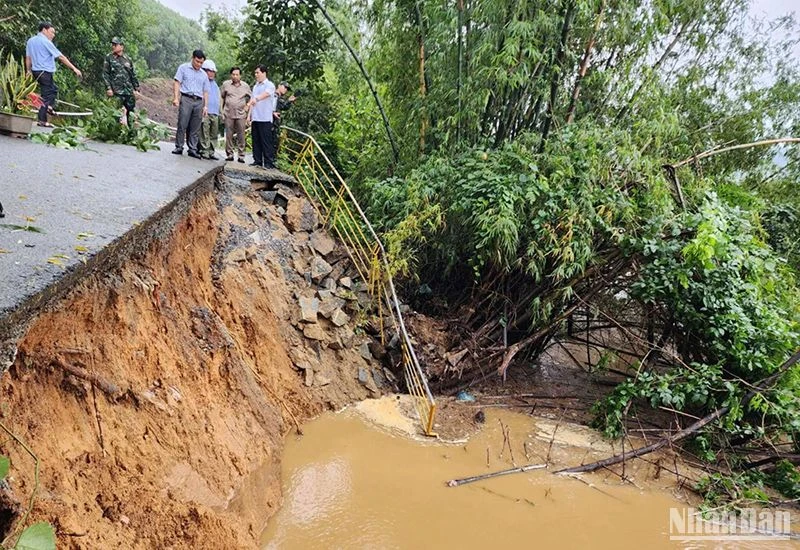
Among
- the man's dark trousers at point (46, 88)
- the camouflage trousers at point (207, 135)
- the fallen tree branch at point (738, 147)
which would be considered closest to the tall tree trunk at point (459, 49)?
the fallen tree branch at point (738, 147)

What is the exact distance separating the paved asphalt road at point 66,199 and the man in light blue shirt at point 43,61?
1.77 m

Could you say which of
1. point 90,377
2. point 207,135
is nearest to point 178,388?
point 90,377

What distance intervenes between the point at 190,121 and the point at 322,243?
2.18 m

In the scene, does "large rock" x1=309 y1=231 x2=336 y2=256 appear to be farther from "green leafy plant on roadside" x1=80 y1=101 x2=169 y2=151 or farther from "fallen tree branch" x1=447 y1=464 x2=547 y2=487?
"fallen tree branch" x1=447 y1=464 x2=547 y2=487

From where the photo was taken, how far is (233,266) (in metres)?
5.13

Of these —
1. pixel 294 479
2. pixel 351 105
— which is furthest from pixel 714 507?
pixel 351 105

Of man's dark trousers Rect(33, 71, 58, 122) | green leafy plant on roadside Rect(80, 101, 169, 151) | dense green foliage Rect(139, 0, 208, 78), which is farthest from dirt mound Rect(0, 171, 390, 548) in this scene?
dense green foliage Rect(139, 0, 208, 78)

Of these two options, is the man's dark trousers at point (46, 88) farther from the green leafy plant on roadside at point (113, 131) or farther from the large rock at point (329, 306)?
the large rock at point (329, 306)

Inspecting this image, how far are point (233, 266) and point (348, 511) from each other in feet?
8.65

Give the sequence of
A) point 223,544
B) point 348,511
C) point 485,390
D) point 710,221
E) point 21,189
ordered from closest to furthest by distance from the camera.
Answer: point 223,544 < point 21,189 < point 348,511 < point 710,221 < point 485,390

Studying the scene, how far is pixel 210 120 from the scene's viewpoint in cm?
709

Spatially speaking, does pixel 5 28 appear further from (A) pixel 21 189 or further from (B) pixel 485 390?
(B) pixel 485 390

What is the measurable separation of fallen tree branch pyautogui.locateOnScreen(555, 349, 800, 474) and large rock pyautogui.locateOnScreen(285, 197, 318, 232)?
409 centimetres

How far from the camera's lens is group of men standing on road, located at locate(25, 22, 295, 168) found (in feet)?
19.8
